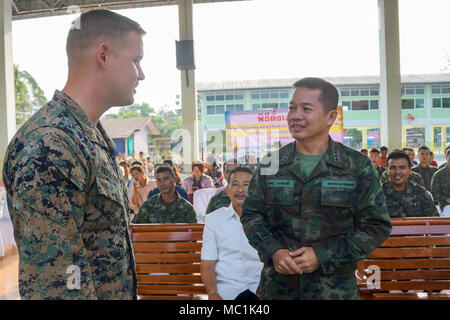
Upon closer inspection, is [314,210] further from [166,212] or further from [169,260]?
[166,212]

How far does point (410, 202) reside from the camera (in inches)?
126

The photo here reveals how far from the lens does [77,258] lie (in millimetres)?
806

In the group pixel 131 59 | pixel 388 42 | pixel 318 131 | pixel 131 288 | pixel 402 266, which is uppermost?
pixel 388 42

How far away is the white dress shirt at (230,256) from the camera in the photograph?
7.15 ft

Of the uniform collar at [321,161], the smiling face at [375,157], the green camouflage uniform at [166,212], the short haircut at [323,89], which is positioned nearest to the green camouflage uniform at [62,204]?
the uniform collar at [321,161]

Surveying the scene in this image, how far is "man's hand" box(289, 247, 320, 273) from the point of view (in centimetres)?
138

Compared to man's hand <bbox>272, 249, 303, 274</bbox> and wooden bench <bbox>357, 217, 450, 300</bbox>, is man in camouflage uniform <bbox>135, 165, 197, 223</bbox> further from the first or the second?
man's hand <bbox>272, 249, 303, 274</bbox>

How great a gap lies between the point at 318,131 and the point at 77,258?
1.11 meters

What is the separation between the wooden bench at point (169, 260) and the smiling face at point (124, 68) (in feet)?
5.58

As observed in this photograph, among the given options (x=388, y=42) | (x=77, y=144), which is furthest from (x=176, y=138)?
(x=77, y=144)

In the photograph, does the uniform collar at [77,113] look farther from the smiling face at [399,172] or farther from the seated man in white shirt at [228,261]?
the smiling face at [399,172]

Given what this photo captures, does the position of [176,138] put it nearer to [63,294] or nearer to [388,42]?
[388,42]

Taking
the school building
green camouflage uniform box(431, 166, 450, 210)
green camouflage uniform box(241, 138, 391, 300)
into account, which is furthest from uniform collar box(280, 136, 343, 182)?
the school building

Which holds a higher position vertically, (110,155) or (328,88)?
(328,88)
